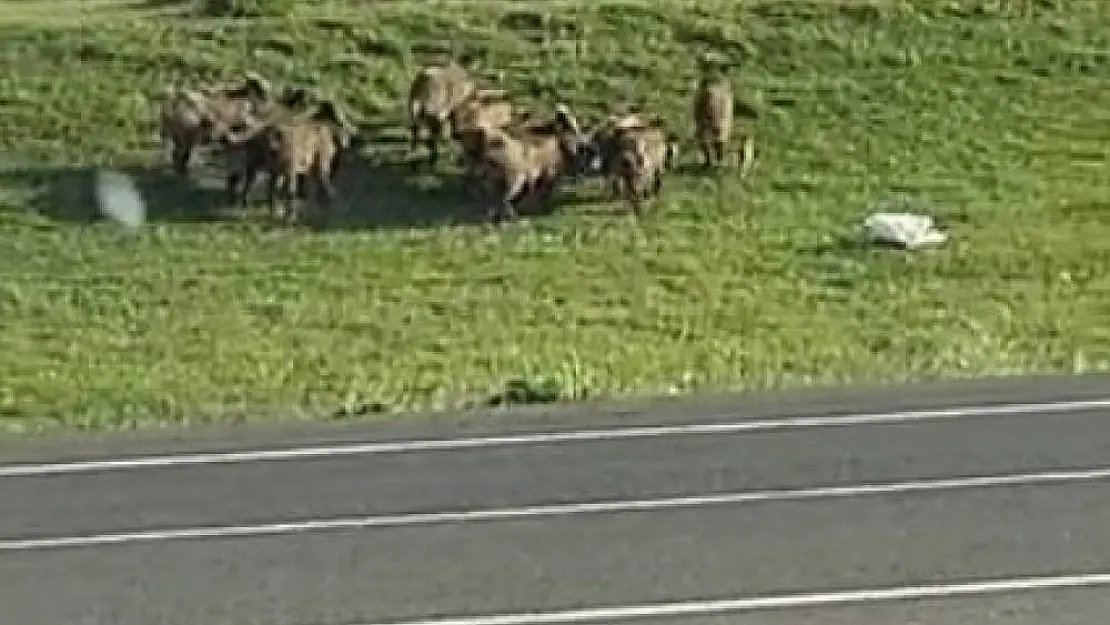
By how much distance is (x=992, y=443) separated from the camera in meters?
13.5

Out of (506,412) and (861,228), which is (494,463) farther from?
(861,228)

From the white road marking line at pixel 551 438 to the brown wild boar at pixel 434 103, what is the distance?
12171 mm

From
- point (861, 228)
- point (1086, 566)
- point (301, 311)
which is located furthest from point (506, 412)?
point (861, 228)

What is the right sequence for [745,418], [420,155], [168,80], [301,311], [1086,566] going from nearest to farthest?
[1086,566] → [745,418] → [301,311] → [420,155] → [168,80]

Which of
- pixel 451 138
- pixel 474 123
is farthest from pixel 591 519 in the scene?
pixel 451 138

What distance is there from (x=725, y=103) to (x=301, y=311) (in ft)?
21.7

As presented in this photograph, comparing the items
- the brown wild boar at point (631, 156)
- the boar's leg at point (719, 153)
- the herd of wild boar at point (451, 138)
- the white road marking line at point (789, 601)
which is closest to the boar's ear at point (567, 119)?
the herd of wild boar at point (451, 138)

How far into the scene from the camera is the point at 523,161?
979 inches

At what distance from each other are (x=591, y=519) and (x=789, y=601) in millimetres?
1810

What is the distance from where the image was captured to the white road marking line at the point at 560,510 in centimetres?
1148

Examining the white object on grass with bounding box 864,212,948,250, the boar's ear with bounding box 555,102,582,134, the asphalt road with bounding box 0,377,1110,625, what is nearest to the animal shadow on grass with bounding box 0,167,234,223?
the boar's ear with bounding box 555,102,582,134

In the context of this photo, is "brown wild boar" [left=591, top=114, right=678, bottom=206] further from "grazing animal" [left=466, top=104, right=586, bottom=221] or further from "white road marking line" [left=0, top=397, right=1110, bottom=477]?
"white road marking line" [left=0, top=397, right=1110, bottom=477]

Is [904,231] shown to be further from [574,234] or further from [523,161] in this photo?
[523,161]

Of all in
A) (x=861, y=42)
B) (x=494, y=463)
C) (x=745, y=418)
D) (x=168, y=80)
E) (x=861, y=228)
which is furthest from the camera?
(x=861, y=42)
